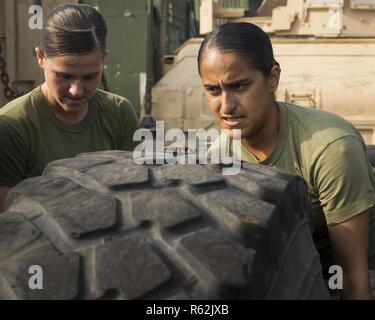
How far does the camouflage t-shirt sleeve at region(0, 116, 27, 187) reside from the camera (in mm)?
2090

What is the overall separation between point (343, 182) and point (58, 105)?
3.64 ft

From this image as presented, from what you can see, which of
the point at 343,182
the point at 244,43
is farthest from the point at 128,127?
the point at 343,182

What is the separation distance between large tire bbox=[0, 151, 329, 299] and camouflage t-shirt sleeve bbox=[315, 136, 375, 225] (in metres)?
0.33

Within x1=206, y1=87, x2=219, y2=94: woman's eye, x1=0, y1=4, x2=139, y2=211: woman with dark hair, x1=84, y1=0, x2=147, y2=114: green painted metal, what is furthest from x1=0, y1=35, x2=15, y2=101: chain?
x1=84, y1=0, x2=147, y2=114: green painted metal

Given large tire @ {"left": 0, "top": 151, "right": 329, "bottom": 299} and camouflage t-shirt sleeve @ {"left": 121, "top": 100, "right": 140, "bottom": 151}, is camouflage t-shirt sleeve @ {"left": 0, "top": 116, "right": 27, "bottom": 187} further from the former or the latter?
large tire @ {"left": 0, "top": 151, "right": 329, "bottom": 299}

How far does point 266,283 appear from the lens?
104cm

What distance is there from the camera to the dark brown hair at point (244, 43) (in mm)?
1624

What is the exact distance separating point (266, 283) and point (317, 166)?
65cm

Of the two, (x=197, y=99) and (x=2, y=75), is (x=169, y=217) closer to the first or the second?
(x=2, y=75)

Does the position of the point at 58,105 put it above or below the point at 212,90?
below

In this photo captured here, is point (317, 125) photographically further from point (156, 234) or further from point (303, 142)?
point (156, 234)

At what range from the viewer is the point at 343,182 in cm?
159

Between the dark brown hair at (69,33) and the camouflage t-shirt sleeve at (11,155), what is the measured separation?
284 millimetres

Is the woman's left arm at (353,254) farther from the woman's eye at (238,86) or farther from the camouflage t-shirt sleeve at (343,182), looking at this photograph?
the woman's eye at (238,86)
